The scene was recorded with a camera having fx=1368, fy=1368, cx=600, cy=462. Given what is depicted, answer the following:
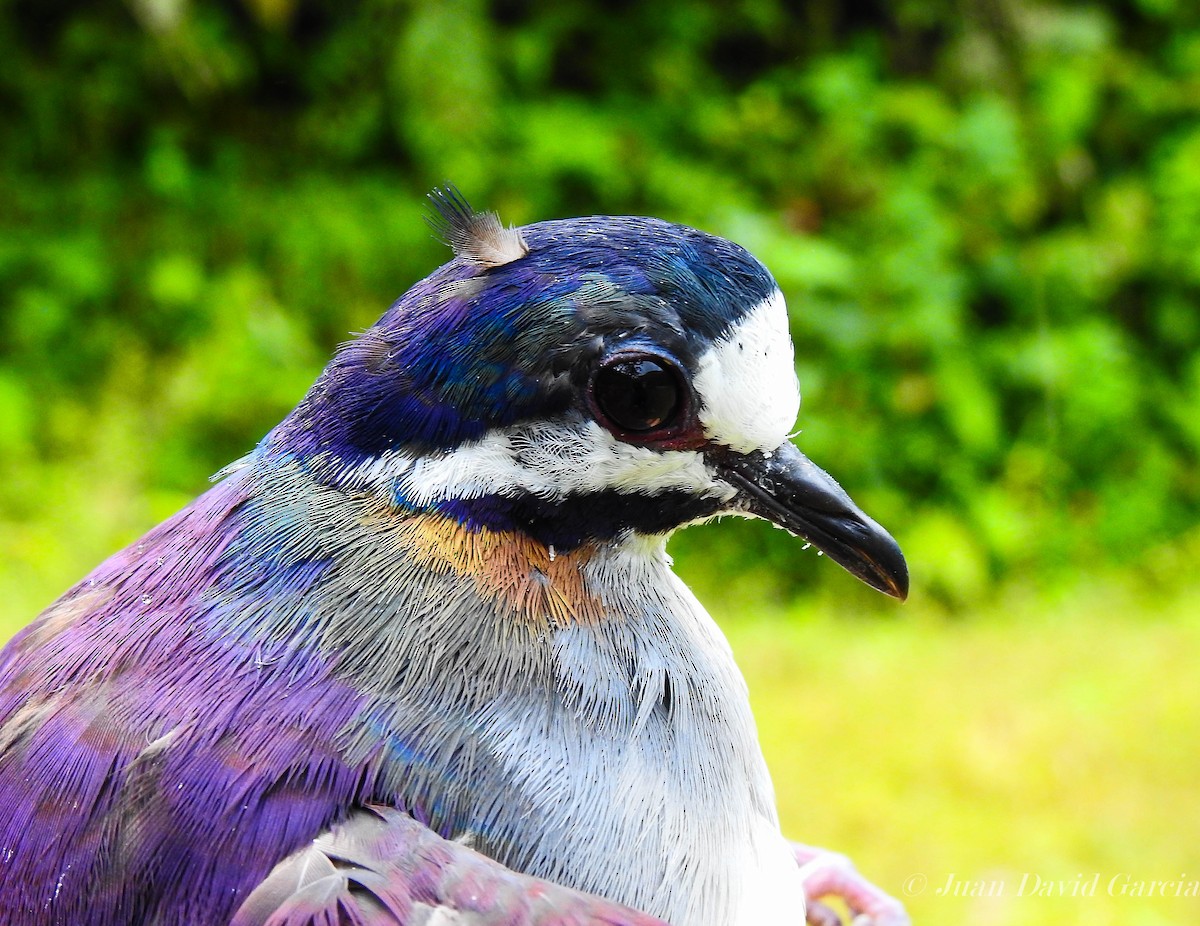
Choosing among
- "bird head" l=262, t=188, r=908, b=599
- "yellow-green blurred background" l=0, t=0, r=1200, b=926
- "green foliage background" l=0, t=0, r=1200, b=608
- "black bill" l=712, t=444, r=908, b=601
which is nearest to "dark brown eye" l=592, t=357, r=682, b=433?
"bird head" l=262, t=188, r=908, b=599

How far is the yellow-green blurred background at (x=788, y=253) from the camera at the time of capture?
17.6 feet

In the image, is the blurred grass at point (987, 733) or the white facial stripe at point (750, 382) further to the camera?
the blurred grass at point (987, 733)

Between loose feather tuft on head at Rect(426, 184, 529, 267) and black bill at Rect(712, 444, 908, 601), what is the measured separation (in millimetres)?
366

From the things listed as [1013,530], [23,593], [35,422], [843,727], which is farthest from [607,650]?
[35,422]

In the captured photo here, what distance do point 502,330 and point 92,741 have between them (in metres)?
0.66

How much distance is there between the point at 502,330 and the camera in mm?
1577

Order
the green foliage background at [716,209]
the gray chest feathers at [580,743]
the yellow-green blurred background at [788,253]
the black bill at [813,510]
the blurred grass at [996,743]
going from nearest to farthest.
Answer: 1. the gray chest feathers at [580,743]
2. the black bill at [813,510]
3. the blurred grass at [996,743]
4. the yellow-green blurred background at [788,253]
5. the green foliage background at [716,209]

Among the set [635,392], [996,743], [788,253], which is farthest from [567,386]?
[788,253]

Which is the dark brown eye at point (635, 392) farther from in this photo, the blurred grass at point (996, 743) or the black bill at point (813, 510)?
the blurred grass at point (996, 743)

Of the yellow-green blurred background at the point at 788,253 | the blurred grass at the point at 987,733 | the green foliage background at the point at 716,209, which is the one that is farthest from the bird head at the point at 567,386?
the green foliage background at the point at 716,209

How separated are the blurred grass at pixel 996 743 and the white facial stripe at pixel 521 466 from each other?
2.80 meters

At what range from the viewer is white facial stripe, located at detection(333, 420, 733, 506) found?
1609 mm

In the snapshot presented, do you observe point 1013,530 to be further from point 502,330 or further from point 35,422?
point 502,330

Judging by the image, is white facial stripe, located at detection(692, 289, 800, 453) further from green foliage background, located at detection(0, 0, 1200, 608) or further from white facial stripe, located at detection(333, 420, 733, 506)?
green foliage background, located at detection(0, 0, 1200, 608)
